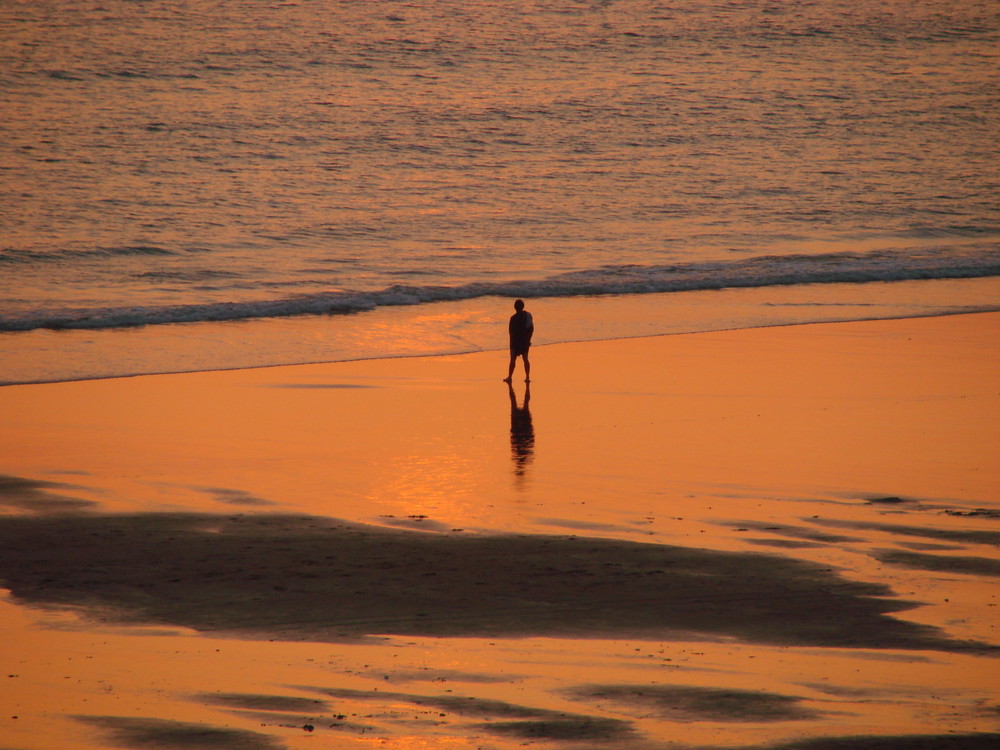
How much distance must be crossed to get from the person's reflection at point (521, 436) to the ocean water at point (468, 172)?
444cm

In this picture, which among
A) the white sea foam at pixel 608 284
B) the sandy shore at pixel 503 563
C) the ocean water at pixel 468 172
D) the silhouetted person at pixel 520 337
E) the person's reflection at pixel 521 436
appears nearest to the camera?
the sandy shore at pixel 503 563

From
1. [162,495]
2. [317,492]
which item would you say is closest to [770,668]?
[317,492]

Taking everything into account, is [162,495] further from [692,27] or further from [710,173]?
[692,27]

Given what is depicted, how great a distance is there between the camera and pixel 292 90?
4900 cm

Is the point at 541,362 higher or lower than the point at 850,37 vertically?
lower

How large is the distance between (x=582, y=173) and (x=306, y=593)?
3553 centimetres

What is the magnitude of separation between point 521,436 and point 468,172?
30.0 metres

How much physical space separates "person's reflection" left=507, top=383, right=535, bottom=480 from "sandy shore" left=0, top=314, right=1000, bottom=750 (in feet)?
0.17

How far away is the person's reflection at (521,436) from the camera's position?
38.1ft

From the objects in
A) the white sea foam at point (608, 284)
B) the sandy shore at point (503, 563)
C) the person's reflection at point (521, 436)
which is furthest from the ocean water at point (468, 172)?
the sandy shore at point (503, 563)

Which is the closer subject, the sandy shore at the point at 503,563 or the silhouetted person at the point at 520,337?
the sandy shore at the point at 503,563

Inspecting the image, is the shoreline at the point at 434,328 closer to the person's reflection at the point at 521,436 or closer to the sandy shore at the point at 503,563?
the sandy shore at the point at 503,563

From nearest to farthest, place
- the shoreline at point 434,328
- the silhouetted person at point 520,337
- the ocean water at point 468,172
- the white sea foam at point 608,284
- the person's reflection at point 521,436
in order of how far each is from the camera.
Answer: the person's reflection at point 521,436 < the silhouetted person at point 520,337 < the shoreline at point 434,328 < the white sea foam at point 608,284 < the ocean water at point 468,172

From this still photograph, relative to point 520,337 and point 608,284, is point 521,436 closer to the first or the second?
point 520,337
